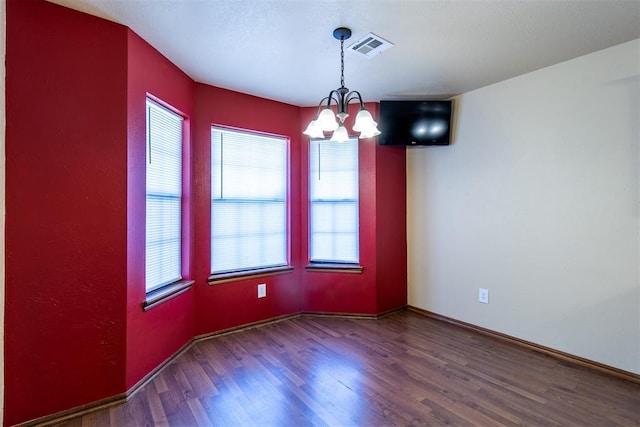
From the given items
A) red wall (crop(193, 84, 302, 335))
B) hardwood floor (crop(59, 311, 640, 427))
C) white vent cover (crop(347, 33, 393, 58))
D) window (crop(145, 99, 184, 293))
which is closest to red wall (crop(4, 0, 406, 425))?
window (crop(145, 99, 184, 293))

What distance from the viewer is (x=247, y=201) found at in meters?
3.16

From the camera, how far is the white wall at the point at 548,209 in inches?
86.6

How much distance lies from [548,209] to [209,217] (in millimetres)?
2948

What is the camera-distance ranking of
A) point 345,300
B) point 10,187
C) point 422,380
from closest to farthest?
1. point 10,187
2. point 422,380
3. point 345,300

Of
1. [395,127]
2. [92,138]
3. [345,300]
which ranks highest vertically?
[395,127]

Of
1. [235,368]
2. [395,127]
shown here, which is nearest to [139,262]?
[235,368]

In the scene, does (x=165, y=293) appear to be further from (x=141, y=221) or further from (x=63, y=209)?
(x=63, y=209)

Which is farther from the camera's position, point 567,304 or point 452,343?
point 452,343

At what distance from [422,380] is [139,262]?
211cm

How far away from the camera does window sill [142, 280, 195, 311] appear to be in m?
2.17

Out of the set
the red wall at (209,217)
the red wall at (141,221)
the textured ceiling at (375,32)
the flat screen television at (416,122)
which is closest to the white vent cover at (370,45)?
the textured ceiling at (375,32)

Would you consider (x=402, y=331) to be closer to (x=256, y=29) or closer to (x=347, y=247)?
(x=347, y=247)

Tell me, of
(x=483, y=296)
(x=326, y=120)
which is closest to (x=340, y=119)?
(x=326, y=120)

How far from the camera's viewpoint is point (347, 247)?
3459mm
